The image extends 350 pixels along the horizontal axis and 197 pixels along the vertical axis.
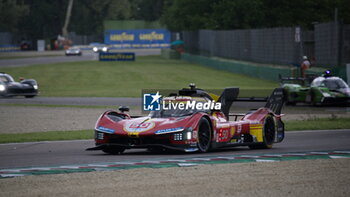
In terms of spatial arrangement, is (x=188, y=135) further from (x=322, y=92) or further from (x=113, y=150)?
(x=322, y=92)

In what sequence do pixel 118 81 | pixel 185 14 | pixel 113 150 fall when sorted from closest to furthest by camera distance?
1. pixel 113 150
2. pixel 118 81
3. pixel 185 14

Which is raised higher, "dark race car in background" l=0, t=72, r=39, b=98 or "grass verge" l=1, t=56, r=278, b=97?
"dark race car in background" l=0, t=72, r=39, b=98

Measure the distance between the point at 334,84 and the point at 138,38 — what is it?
9664cm

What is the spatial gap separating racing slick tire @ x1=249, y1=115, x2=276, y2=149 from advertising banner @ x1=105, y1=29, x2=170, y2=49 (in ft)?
349

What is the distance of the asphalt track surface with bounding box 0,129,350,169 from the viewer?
13094 millimetres

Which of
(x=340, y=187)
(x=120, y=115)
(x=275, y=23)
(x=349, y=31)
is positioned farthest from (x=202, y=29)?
(x=340, y=187)

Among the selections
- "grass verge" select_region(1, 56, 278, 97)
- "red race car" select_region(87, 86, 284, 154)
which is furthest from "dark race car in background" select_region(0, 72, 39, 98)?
"red race car" select_region(87, 86, 284, 154)

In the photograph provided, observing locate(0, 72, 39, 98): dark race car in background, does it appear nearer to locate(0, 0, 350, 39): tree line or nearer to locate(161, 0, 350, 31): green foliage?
locate(0, 0, 350, 39): tree line

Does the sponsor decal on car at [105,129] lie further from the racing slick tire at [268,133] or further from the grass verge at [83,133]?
the grass verge at [83,133]

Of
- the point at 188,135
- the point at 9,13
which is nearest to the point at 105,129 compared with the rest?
the point at 188,135

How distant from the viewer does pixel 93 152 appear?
14.8 meters

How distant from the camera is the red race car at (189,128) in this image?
535 inches

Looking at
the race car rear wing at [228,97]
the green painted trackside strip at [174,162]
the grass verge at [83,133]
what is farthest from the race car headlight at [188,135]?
the grass verge at [83,133]

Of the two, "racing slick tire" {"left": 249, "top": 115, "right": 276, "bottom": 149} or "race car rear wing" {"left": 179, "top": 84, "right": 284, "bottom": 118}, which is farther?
"racing slick tire" {"left": 249, "top": 115, "right": 276, "bottom": 149}
